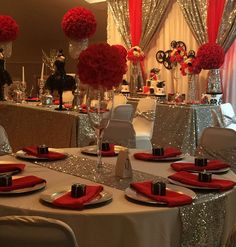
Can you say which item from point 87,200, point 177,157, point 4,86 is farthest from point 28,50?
point 87,200

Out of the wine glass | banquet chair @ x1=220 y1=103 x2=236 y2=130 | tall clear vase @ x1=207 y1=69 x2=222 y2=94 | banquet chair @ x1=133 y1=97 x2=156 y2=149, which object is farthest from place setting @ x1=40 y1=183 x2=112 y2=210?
tall clear vase @ x1=207 y1=69 x2=222 y2=94

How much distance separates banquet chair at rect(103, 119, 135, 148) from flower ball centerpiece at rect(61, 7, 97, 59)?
129 cm

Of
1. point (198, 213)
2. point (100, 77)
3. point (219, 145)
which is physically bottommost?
point (198, 213)

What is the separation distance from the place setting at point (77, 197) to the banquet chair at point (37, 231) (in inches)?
11.0

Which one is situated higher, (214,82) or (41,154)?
(214,82)

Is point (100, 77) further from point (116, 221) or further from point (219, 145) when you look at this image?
point (219, 145)

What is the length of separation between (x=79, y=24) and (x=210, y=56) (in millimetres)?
1634

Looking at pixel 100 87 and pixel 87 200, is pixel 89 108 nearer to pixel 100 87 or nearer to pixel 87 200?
pixel 100 87

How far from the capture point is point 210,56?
501 cm

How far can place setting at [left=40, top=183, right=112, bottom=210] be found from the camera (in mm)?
1478

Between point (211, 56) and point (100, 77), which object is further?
point (211, 56)

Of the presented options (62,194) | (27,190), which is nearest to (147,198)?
(62,194)

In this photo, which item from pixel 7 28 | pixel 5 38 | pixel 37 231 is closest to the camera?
pixel 37 231

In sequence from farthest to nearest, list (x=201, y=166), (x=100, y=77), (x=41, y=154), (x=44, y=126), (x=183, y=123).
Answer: (x=183, y=123) < (x=44, y=126) < (x=41, y=154) < (x=201, y=166) < (x=100, y=77)
